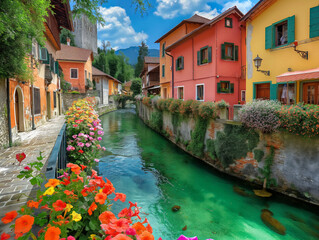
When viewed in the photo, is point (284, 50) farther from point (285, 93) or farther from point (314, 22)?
point (285, 93)

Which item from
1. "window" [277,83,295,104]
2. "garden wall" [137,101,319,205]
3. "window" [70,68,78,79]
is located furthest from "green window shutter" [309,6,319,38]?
"window" [70,68,78,79]

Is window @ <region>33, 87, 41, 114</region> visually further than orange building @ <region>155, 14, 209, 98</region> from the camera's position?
No

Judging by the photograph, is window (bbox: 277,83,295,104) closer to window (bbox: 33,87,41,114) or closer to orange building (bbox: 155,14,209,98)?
orange building (bbox: 155,14,209,98)

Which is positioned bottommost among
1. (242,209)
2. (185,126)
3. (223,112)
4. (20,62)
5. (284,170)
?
(242,209)

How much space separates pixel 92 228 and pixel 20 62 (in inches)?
274

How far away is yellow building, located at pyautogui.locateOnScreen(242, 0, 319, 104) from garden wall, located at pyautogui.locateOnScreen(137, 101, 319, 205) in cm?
278

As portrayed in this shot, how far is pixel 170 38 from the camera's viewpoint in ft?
73.5

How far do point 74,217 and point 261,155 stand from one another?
7822 millimetres

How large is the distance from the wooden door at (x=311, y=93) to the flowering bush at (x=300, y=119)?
9.40 feet

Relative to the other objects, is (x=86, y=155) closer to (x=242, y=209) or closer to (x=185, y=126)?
(x=242, y=209)

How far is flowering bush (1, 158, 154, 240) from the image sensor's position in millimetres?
1268

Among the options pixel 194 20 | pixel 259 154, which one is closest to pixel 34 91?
pixel 259 154

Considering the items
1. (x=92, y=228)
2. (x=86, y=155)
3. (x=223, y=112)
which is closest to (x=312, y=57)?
(x=223, y=112)

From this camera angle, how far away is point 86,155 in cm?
574
